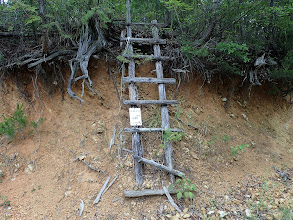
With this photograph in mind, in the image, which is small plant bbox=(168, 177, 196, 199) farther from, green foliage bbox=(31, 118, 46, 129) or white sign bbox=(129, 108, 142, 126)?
green foliage bbox=(31, 118, 46, 129)

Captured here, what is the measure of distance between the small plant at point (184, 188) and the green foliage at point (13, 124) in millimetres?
2826

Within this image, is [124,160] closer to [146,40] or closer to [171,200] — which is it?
[171,200]

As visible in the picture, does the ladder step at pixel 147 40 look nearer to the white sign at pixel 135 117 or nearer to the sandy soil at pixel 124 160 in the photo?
the sandy soil at pixel 124 160

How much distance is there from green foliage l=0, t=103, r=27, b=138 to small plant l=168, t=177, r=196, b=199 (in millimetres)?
2826

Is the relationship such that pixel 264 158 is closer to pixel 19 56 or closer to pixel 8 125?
pixel 8 125

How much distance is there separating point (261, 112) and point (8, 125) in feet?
19.7

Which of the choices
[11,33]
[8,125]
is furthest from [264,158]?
[11,33]

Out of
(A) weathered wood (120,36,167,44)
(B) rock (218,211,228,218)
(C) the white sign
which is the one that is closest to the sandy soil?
(B) rock (218,211,228,218)

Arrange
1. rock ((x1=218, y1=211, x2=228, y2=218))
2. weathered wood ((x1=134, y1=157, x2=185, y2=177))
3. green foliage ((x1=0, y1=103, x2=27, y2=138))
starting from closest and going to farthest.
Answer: rock ((x1=218, y1=211, x2=228, y2=218)) → weathered wood ((x1=134, y1=157, x2=185, y2=177)) → green foliage ((x1=0, y1=103, x2=27, y2=138))

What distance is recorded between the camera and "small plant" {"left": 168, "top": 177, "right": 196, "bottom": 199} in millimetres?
3198

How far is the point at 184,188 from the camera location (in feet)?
11.0

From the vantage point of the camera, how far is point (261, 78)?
5.96 metres

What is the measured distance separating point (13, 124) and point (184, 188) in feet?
10.3

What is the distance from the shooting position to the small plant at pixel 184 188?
3.20 m
